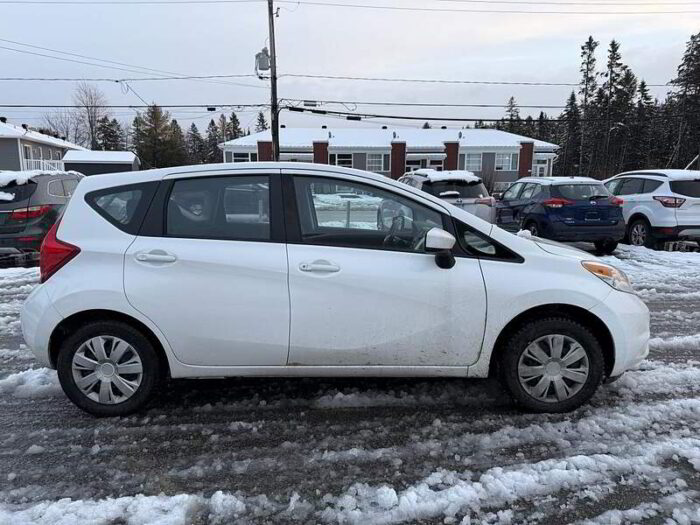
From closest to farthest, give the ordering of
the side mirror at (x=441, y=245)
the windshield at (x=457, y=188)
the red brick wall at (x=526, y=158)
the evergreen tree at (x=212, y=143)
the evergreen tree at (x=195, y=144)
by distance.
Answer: the side mirror at (x=441, y=245), the windshield at (x=457, y=188), the red brick wall at (x=526, y=158), the evergreen tree at (x=212, y=143), the evergreen tree at (x=195, y=144)

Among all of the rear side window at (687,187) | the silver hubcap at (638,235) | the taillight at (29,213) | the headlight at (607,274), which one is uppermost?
the rear side window at (687,187)

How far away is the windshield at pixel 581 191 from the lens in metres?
11.1

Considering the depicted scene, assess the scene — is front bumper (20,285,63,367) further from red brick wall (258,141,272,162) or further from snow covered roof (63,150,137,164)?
snow covered roof (63,150,137,164)

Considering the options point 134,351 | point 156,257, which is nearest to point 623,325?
point 156,257

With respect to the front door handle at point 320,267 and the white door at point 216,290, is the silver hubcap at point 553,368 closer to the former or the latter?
the front door handle at point 320,267

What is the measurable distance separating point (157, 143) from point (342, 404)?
6440cm

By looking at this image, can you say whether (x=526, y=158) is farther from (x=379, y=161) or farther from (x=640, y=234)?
(x=640, y=234)

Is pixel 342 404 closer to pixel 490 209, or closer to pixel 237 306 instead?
pixel 237 306

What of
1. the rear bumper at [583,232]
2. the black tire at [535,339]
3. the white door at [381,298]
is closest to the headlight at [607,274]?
the black tire at [535,339]

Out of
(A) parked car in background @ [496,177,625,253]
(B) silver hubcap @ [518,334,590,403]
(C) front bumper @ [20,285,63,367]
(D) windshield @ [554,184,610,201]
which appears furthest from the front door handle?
(D) windshield @ [554,184,610,201]

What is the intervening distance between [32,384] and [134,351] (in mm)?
1416

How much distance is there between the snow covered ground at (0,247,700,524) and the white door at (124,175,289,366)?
568 millimetres

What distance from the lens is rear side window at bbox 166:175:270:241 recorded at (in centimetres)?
373

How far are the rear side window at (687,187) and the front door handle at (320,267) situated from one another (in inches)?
410
